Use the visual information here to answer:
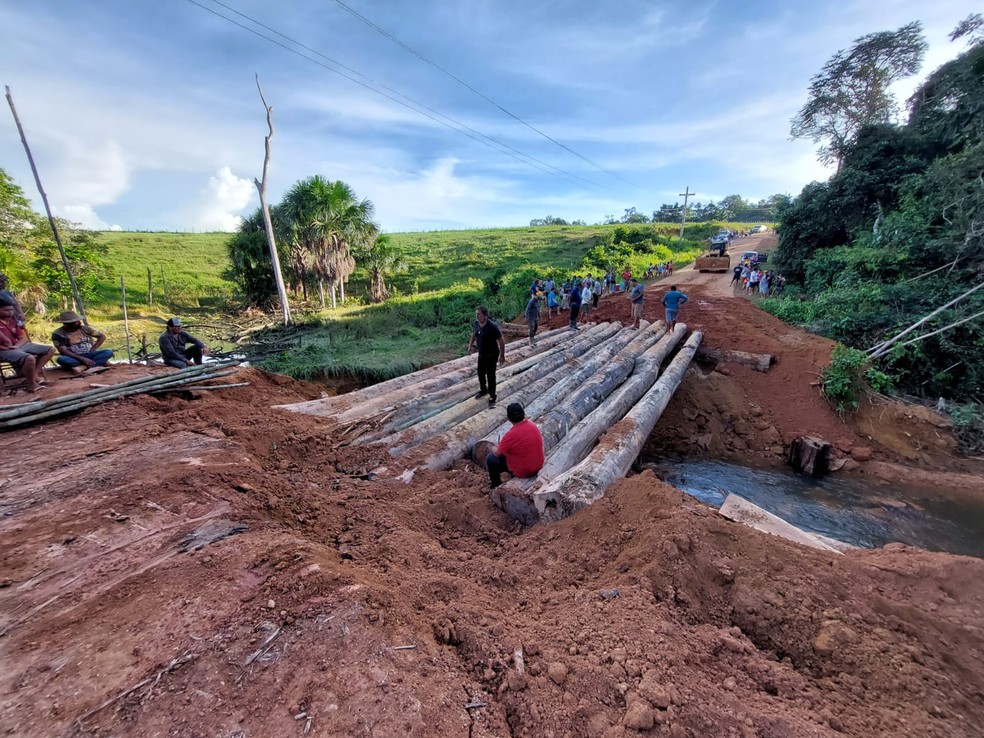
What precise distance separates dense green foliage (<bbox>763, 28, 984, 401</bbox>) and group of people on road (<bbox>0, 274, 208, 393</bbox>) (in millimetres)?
14241

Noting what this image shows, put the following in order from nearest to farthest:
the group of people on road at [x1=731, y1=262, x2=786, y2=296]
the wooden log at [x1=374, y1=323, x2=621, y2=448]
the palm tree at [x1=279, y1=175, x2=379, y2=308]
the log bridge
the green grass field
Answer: the log bridge, the wooden log at [x1=374, y1=323, x2=621, y2=448], the green grass field, the group of people on road at [x1=731, y1=262, x2=786, y2=296], the palm tree at [x1=279, y1=175, x2=379, y2=308]

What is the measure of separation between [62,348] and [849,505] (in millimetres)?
12852

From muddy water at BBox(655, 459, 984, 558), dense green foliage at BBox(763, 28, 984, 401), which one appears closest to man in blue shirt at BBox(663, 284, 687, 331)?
dense green foliage at BBox(763, 28, 984, 401)

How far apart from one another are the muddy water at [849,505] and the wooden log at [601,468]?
4.66ft

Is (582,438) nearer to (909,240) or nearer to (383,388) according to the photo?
(383,388)

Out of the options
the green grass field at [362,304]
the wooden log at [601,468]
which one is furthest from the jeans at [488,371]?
the green grass field at [362,304]

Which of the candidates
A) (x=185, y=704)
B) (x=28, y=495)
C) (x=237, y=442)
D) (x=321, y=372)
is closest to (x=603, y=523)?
(x=185, y=704)

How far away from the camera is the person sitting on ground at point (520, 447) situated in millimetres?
4062

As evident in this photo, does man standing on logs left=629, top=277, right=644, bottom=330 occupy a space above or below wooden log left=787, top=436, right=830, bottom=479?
above

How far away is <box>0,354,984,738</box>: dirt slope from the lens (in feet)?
6.46

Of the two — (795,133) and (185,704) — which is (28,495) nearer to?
(185,704)

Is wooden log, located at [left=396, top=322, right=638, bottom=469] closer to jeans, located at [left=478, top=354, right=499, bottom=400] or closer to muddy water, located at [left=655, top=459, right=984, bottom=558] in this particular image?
jeans, located at [left=478, top=354, right=499, bottom=400]

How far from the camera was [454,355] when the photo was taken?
1289cm

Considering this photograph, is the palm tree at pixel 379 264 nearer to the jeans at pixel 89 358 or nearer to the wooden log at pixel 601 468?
the jeans at pixel 89 358
